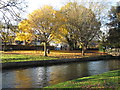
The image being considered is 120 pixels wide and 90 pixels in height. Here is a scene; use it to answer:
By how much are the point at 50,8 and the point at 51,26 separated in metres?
3.15

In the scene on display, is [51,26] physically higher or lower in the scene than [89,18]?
lower

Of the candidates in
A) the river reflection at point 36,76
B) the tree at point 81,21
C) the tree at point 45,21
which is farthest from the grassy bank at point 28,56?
the river reflection at point 36,76

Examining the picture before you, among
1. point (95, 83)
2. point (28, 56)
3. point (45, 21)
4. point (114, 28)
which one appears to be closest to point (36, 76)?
point (95, 83)

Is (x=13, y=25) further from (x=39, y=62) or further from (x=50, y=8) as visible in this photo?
(x=50, y=8)

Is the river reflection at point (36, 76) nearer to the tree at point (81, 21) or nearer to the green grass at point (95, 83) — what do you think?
the green grass at point (95, 83)

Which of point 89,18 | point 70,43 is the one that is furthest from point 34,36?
point 70,43

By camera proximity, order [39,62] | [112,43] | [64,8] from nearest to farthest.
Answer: [39,62] → [64,8] → [112,43]

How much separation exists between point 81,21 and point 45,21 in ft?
27.9

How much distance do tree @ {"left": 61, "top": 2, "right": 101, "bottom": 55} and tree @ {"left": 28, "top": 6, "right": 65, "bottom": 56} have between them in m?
3.96

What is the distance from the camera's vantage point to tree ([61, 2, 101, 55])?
32.1 metres

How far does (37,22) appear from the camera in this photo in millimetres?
26766

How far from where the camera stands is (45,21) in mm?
27047

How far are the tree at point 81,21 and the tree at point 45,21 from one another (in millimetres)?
3958

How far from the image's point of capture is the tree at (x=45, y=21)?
26.6 meters
